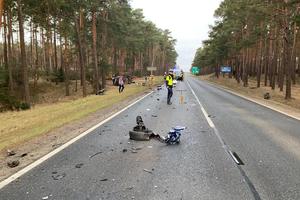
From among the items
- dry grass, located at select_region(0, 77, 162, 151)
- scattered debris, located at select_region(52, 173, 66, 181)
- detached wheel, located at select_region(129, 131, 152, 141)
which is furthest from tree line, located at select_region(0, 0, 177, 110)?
scattered debris, located at select_region(52, 173, 66, 181)

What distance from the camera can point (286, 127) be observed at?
13812 millimetres

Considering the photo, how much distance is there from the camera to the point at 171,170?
23.8 feet

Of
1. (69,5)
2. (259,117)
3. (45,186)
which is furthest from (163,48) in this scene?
(45,186)

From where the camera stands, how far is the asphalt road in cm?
583

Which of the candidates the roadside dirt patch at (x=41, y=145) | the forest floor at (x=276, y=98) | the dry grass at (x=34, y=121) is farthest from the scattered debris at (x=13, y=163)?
the forest floor at (x=276, y=98)

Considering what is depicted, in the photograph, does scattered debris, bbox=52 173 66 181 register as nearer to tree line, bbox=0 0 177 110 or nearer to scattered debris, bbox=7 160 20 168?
scattered debris, bbox=7 160 20 168

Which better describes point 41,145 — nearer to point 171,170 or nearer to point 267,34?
point 171,170

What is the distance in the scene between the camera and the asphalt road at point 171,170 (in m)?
5.83

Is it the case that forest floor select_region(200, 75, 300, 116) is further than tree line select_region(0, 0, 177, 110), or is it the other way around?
Answer: tree line select_region(0, 0, 177, 110)

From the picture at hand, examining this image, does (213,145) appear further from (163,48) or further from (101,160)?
(163,48)

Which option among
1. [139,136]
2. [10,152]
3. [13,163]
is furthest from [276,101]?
[13,163]

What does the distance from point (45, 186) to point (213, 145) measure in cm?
498

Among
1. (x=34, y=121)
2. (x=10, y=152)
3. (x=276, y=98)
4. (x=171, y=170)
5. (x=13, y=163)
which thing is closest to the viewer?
(x=171, y=170)

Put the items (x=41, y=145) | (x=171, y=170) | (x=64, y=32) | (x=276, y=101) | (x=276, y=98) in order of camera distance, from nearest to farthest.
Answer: (x=171, y=170) → (x=41, y=145) → (x=276, y=101) → (x=276, y=98) → (x=64, y=32)
